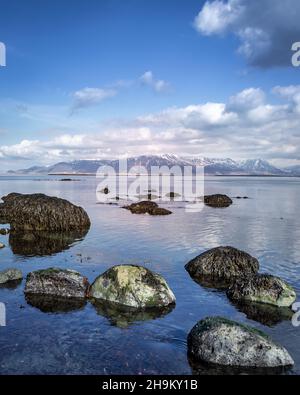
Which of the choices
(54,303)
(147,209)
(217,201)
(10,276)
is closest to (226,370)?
(54,303)

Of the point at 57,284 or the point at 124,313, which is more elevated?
the point at 57,284

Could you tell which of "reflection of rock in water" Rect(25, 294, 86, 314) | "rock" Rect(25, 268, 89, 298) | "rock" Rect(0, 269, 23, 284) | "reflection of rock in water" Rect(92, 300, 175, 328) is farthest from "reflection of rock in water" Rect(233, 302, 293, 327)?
"rock" Rect(0, 269, 23, 284)

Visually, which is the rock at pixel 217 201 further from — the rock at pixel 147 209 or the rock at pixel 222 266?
the rock at pixel 222 266

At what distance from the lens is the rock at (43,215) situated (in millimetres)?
39750

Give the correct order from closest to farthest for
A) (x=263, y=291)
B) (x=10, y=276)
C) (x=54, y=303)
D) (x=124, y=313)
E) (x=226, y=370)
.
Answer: (x=226, y=370), (x=124, y=313), (x=54, y=303), (x=263, y=291), (x=10, y=276)

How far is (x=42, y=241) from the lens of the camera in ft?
111

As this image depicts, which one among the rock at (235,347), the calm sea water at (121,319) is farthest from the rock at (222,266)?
the rock at (235,347)

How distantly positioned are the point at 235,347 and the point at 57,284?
959 centimetres

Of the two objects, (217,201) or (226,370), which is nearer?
(226,370)

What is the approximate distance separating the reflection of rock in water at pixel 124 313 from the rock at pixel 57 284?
4.20ft

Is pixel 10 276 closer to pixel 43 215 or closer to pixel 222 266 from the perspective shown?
pixel 222 266

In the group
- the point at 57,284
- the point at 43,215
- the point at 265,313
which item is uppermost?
the point at 43,215
